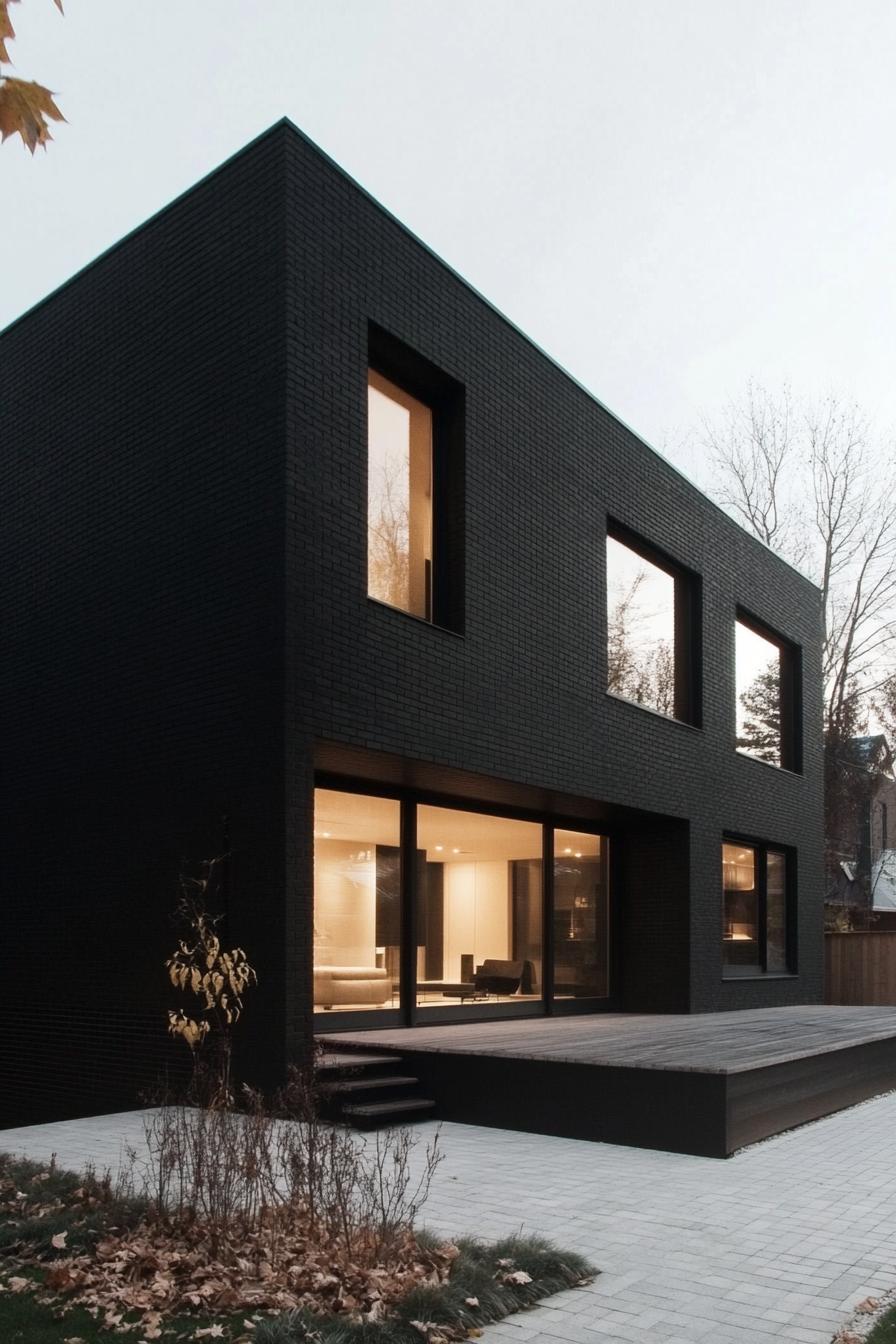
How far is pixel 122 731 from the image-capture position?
1024cm

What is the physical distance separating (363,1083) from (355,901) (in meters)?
2.37

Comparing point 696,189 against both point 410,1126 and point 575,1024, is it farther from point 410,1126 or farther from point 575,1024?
point 410,1126

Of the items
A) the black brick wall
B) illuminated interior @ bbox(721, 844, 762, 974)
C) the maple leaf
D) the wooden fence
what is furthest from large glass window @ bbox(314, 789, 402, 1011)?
the wooden fence

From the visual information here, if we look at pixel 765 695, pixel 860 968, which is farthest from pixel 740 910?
pixel 860 968

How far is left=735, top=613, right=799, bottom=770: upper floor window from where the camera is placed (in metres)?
17.3

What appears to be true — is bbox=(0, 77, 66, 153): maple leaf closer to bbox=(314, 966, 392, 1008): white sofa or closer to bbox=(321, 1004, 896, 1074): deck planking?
bbox=(321, 1004, 896, 1074): deck planking

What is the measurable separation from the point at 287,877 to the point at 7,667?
465 centimetres

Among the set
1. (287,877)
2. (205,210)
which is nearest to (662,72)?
(205,210)

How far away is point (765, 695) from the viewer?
59.7ft

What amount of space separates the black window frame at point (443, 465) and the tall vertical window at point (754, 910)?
6.79 meters

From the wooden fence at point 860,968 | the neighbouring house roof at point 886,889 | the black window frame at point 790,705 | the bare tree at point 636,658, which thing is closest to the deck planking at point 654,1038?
the bare tree at point 636,658

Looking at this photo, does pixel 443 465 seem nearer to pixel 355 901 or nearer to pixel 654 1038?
pixel 355 901

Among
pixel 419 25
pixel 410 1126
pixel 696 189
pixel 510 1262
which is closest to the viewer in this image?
pixel 510 1262

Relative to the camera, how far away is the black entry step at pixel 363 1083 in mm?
8018
